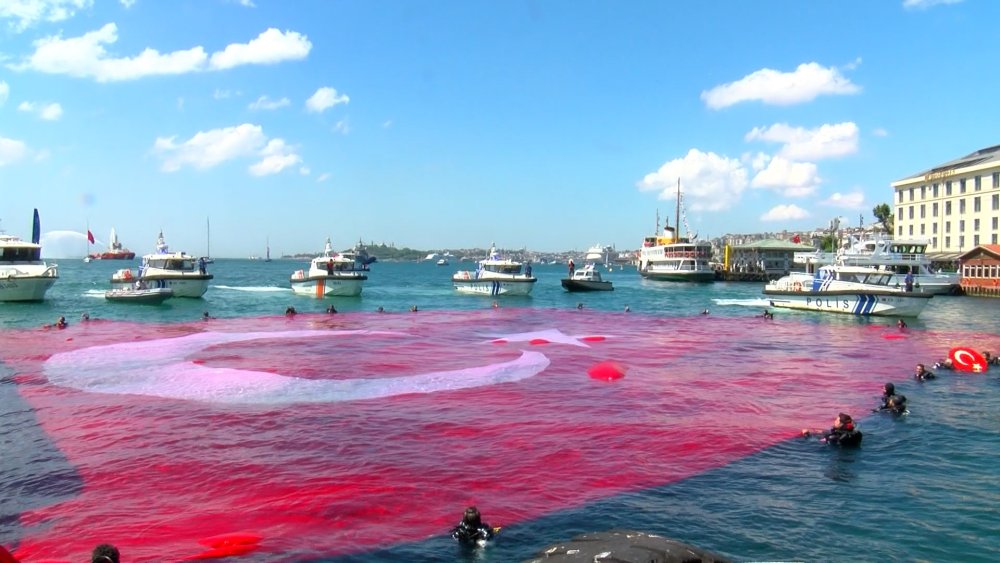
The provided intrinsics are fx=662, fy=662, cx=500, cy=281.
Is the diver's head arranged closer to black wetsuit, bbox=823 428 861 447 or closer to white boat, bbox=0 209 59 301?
black wetsuit, bbox=823 428 861 447

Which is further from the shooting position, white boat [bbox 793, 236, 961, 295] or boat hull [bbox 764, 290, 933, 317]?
white boat [bbox 793, 236, 961, 295]

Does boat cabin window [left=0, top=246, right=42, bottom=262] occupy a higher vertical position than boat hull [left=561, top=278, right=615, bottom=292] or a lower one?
higher

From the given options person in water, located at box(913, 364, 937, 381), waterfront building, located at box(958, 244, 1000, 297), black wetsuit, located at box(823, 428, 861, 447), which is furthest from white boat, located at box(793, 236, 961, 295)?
black wetsuit, located at box(823, 428, 861, 447)

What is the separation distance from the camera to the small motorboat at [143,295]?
53688 millimetres

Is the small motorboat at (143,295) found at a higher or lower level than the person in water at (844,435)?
higher

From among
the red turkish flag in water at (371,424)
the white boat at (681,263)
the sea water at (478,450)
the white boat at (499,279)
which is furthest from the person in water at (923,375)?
the white boat at (681,263)

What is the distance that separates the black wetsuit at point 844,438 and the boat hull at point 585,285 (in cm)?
6244

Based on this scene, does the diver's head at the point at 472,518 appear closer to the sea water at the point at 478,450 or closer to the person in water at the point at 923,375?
the sea water at the point at 478,450

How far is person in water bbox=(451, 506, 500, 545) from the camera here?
1020 cm

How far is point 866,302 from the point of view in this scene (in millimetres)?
46750

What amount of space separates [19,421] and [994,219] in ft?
307

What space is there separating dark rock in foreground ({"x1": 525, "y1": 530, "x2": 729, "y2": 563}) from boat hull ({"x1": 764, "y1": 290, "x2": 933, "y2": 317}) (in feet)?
153

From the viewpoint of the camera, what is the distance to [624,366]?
1039 inches

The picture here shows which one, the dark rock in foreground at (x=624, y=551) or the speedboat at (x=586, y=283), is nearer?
the dark rock in foreground at (x=624, y=551)
